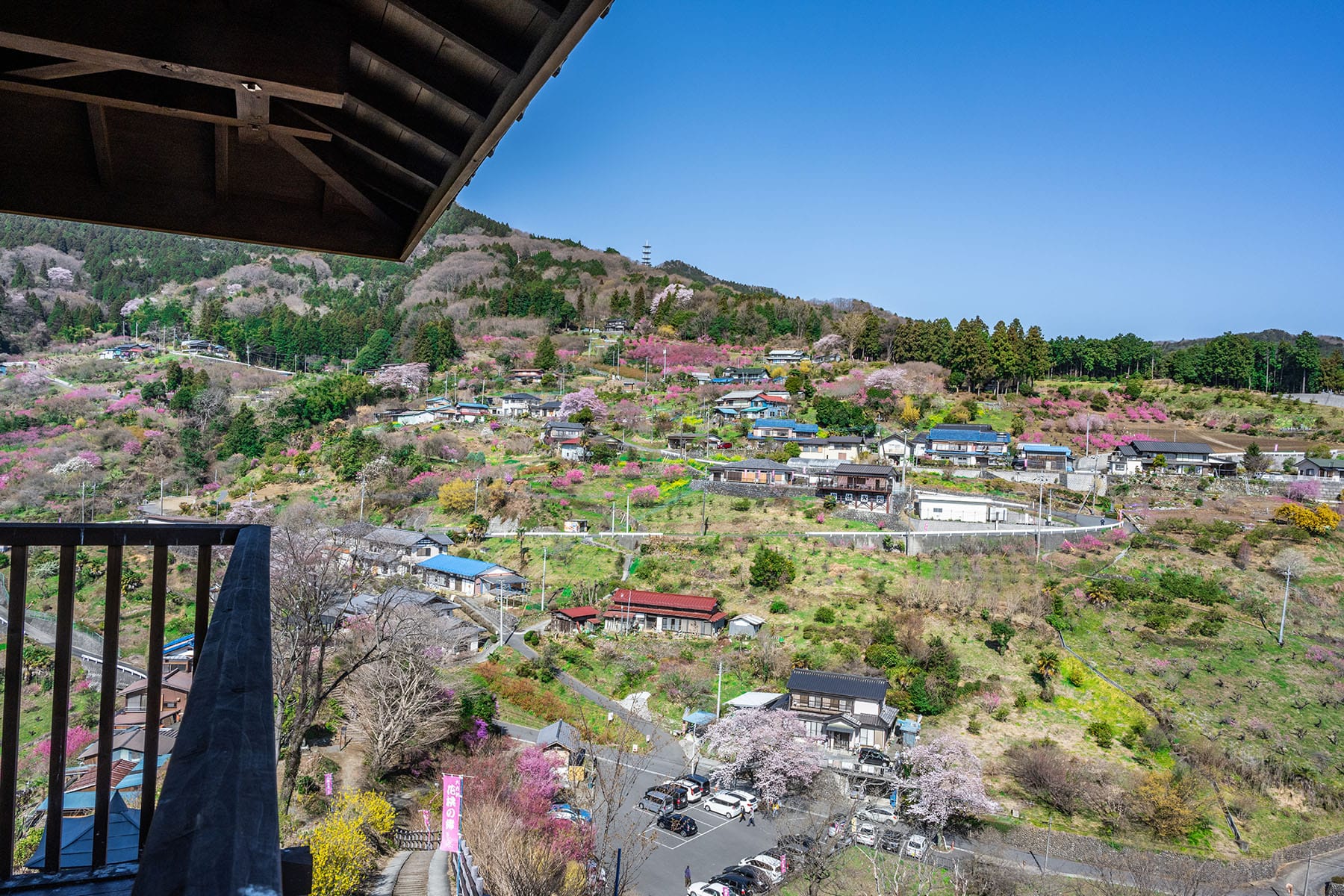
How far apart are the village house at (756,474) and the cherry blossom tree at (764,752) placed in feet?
40.1

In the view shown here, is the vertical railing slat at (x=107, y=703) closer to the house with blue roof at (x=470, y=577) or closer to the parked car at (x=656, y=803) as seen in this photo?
the parked car at (x=656, y=803)

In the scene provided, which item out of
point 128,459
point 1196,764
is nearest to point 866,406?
point 1196,764

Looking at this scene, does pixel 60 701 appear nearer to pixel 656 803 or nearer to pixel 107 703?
pixel 107 703

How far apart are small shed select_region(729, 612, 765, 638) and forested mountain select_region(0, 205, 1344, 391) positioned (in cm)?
2120

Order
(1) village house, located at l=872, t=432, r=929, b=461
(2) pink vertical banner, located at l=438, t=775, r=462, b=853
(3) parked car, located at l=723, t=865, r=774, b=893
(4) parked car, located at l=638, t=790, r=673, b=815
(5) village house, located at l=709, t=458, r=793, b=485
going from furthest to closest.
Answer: (1) village house, located at l=872, t=432, r=929, b=461 → (5) village house, located at l=709, t=458, r=793, b=485 → (4) parked car, located at l=638, t=790, r=673, b=815 → (3) parked car, located at l=723, t=865, r=774, b=893 → (2) pink vertical banner, located at l=438, t=775, r=462, b=853

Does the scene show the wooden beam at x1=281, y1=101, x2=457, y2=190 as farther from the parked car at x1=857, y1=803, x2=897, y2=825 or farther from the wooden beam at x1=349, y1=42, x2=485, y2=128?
the parked car at x1=857, y1=803, x2=897, y2=825

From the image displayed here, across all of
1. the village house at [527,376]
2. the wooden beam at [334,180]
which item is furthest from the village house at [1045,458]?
the wooden beam at [334,180]

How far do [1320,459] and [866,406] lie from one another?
14.3 m

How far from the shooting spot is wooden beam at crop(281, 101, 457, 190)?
1938mm

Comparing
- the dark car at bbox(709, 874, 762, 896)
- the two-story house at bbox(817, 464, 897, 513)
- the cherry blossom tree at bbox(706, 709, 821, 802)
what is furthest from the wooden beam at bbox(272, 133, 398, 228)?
the two-story house at bbox(817, 464, 897, 513)

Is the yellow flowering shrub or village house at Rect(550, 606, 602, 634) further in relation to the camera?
village house at Rect(550, 606, 602, 634)

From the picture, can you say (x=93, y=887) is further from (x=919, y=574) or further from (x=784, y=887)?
(x=919, y=574)

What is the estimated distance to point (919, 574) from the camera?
18.3m

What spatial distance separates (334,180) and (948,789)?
11.3m
